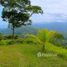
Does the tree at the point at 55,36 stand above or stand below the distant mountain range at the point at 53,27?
above

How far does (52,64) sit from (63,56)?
2.87 metres

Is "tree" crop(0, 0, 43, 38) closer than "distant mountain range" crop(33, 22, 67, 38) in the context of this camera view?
No

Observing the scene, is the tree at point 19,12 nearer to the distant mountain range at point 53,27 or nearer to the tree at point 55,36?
the distant mountain range at point 53,27

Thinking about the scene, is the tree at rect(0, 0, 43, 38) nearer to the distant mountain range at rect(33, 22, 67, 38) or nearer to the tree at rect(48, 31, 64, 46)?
the distant mountain range at rect(33, 22, 67, 38)

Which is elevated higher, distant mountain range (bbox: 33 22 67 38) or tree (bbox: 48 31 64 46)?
tree (bbox: 48 31 64 46)

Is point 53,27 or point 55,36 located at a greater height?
point 55,36

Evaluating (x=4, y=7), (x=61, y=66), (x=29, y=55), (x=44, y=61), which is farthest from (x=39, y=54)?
(x=4, y=7)

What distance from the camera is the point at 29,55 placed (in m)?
16.8

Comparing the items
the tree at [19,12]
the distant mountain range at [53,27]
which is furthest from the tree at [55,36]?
the tree at [19,12]

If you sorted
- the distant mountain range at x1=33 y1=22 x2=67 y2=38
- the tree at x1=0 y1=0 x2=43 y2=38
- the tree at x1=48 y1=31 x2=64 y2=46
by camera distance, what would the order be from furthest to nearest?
the tree at x1=0 y1=0 x2=43 y2=38 < the distant mountain range at x1=33 y1=22 x2=67 y2=38 < the tree at x1=48 y1=31 x2=64 y2=46

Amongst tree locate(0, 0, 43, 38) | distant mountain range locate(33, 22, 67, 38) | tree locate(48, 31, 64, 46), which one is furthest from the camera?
tree locate(0, 0, 43, 38)

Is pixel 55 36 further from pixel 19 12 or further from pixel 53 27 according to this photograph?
pixel 53 27

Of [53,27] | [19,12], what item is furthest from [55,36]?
[53,27]

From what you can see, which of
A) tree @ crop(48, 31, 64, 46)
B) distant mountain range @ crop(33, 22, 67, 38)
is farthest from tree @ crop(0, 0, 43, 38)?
tree @ crop(48, 31, 64, 46)
